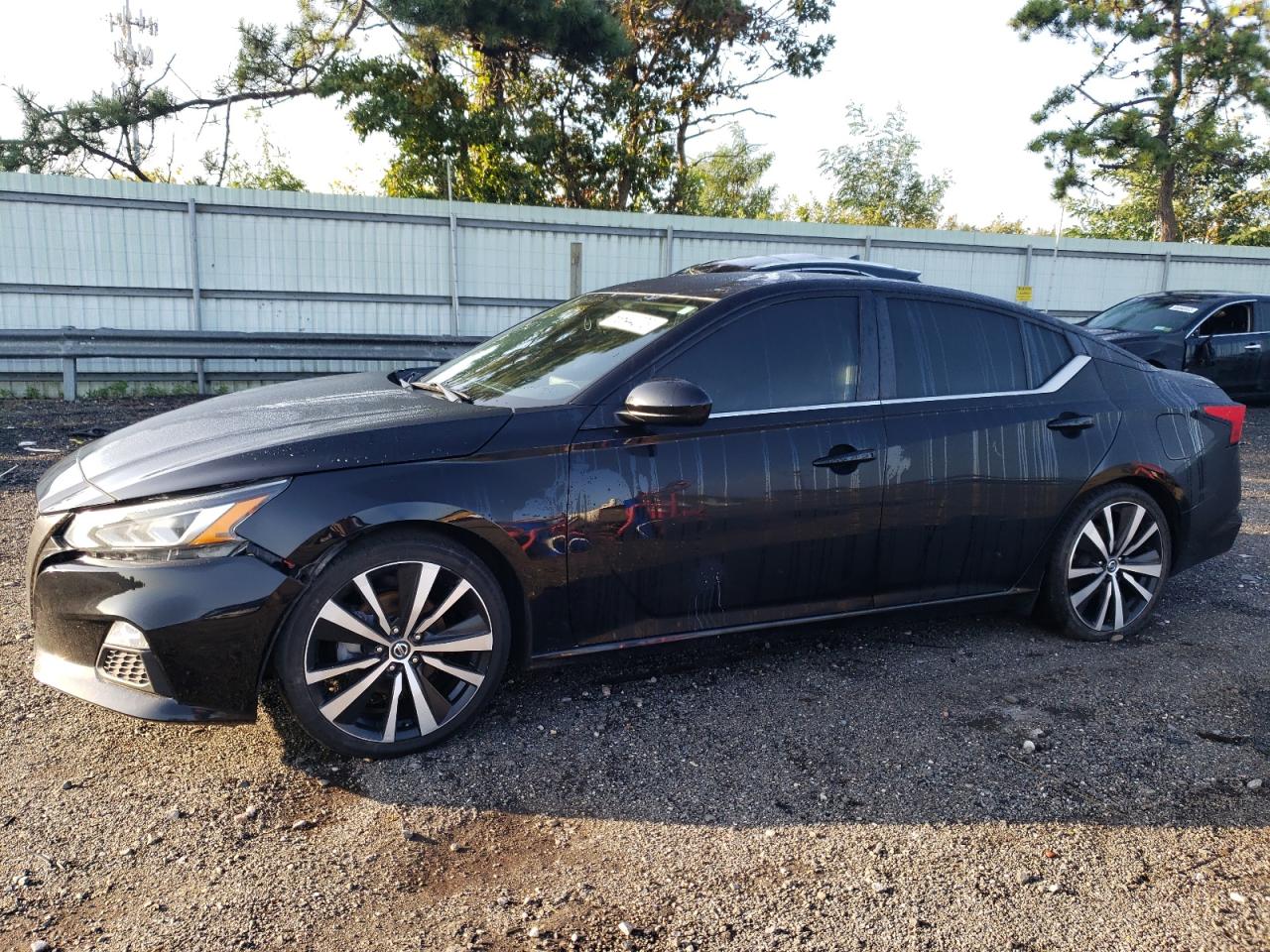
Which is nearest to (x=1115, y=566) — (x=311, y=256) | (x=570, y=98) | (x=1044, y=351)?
(x=1044, y=351)

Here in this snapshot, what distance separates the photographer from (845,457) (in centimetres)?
372

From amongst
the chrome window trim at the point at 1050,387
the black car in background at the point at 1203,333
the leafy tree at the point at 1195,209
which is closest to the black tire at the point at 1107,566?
the chrome window trim at the point at 1050,387

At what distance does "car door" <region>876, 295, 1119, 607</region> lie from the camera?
3893mm

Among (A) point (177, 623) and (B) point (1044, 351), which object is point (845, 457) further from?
(A) point (177, 623)

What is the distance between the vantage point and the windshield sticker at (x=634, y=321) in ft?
12.3

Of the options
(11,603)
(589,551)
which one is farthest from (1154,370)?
(11,603)

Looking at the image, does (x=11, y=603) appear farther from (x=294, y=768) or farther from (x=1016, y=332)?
(x=1016, y=332)

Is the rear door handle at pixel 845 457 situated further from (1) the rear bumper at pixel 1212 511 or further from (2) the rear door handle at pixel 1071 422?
(1) the rear bumper at pixel 1212 511

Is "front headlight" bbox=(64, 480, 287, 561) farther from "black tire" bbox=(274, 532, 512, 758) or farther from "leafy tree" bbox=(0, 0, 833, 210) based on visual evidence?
"leafy tree" bbox=(0, 0, 833, 210)

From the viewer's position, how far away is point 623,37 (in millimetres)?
16672

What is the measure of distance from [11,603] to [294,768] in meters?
2.25

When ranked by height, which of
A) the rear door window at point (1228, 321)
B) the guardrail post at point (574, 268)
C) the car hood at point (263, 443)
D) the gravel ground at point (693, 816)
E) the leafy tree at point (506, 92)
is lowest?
the gravel ground at point (693, 816)

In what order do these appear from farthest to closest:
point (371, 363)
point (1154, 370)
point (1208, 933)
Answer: point (371, 363)
point (1154, 370)
point (1208, 933)

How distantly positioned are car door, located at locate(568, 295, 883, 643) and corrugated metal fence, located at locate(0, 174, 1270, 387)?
31.7 feet
